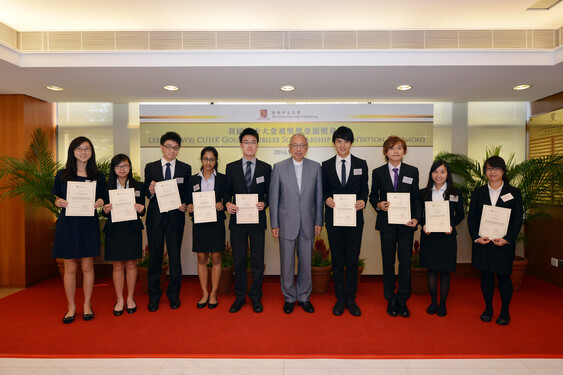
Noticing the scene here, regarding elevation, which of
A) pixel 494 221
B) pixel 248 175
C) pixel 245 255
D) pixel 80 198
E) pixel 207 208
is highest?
pixel 248 175

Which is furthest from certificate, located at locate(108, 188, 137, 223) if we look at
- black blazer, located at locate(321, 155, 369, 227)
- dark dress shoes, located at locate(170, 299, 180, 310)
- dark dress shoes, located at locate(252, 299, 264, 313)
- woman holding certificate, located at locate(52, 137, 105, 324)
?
black blazer, located at locate(321, 155, 369, 227)

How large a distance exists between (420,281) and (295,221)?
2020mm

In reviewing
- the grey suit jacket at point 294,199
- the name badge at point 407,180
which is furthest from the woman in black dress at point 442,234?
the grey suit jacket at point 294,199

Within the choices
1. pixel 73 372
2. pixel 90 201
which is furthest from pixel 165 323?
pixel 90 201

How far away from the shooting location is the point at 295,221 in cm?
333

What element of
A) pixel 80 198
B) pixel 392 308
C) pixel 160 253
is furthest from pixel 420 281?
pixel 80 198

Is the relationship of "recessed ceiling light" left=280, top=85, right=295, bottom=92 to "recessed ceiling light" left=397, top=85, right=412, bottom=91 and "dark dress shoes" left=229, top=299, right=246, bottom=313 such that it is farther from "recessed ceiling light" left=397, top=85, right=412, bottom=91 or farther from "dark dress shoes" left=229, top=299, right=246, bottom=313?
"dark dress shoes" left=229, top=299, right=246, bottom=313

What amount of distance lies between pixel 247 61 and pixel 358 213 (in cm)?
201

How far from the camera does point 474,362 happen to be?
2562mm

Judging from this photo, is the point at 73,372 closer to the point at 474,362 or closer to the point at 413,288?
the point at 474,362

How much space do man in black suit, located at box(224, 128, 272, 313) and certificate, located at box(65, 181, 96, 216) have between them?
4.34 feet

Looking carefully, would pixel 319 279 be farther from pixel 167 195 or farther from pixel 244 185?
pixel 167 195

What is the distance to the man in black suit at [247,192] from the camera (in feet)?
11.2

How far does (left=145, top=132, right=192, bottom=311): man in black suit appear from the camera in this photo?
3416 mm
